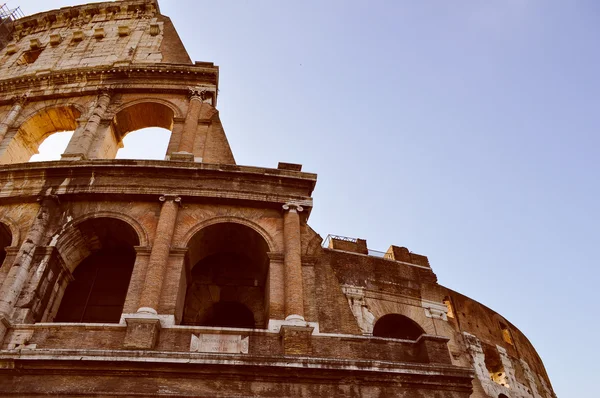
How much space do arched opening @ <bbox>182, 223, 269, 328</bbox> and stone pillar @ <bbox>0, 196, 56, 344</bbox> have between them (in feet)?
10.6

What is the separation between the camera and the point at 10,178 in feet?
38.3

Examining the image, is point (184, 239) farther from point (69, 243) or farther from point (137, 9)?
point (137, 9)

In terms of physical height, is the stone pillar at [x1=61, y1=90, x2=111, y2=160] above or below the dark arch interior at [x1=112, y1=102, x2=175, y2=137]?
below

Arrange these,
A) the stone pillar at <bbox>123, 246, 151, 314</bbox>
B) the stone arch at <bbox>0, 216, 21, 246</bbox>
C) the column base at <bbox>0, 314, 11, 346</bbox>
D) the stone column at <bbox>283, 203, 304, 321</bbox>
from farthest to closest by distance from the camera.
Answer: the stone arch at <bbox>0, 216, 21, 246</bbox>, the stone column at <bbox>283, 203, 304, 321</bbox>, the stone pillar at <bbox>123, 246, 151, 314</bbox>, the column base at <bbox>0, 314, 11, 346</bbox>

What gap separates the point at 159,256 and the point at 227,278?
7.83ft

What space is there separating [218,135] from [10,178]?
5238mm

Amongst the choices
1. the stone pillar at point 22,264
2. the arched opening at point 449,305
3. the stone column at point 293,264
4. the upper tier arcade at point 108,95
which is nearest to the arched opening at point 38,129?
the upper tier arcade at point 108,95

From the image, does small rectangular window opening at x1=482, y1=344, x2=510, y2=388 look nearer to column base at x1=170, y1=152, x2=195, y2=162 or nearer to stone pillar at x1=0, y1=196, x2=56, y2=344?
column base at x1=170, y1=152, x2=195, y2=162

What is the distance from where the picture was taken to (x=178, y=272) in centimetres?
997

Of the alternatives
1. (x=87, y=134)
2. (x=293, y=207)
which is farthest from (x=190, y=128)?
(x=293, y=207)

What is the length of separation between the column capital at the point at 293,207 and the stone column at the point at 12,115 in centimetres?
875

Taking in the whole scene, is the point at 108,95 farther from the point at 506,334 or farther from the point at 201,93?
the point at 506,334

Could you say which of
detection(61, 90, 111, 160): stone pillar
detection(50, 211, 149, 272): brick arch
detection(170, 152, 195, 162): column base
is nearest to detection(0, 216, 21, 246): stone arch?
detection(50, 211, 149, 272): brick arch

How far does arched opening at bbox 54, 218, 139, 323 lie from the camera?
10656 mm
